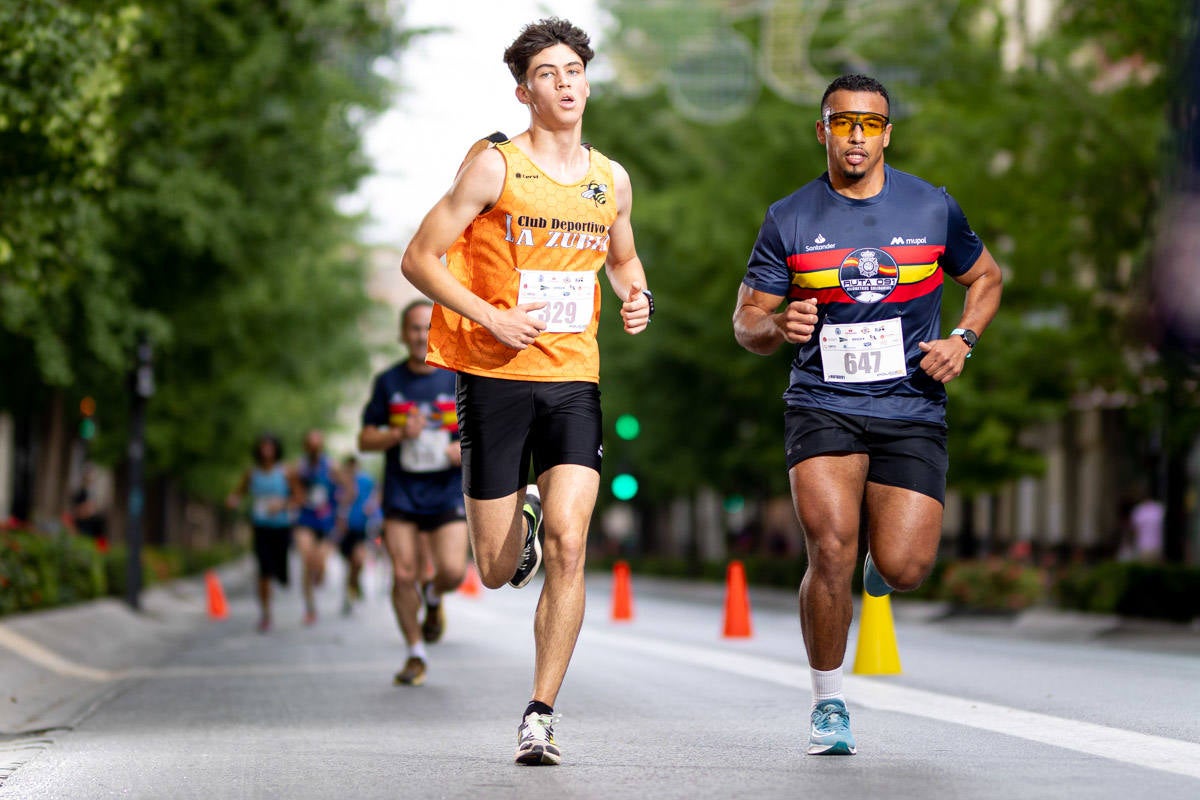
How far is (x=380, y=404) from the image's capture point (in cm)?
1212

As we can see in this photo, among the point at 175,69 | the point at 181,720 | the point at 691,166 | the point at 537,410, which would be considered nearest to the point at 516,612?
the point at 175,69

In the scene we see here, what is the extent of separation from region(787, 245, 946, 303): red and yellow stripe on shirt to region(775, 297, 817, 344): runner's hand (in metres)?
0.23

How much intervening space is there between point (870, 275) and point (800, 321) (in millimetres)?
408

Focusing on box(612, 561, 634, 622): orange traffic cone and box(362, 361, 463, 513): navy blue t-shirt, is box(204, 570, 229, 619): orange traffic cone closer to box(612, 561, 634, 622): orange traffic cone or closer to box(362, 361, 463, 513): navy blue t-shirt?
box(612, 561, 634, 622): orange traffic cone

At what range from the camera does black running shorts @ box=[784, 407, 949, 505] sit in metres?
7.05

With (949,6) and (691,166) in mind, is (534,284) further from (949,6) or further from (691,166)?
(691,166)

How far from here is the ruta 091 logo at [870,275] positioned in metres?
7.13

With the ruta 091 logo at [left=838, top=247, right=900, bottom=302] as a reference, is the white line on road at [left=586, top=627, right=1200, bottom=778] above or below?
below

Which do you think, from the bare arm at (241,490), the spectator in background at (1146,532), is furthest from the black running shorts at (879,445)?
the spectator in background at (1146,532)

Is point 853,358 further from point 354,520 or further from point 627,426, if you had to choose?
point 627,426

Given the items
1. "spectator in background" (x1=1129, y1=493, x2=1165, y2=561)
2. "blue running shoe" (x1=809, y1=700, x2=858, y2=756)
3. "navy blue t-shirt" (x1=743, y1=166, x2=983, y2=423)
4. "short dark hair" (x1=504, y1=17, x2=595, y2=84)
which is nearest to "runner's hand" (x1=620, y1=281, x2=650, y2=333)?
"navy blue t-shirt" (x1=743, y1=166, x2=983, y2=423)

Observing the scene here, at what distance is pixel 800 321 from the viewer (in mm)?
6891

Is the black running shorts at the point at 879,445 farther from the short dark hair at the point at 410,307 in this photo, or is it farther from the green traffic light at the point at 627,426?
the green traffic light at the point at 627,426

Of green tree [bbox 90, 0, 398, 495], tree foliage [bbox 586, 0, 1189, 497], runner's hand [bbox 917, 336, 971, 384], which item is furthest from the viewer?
tree foliage [bbox 586, 0, 1189, 497]
